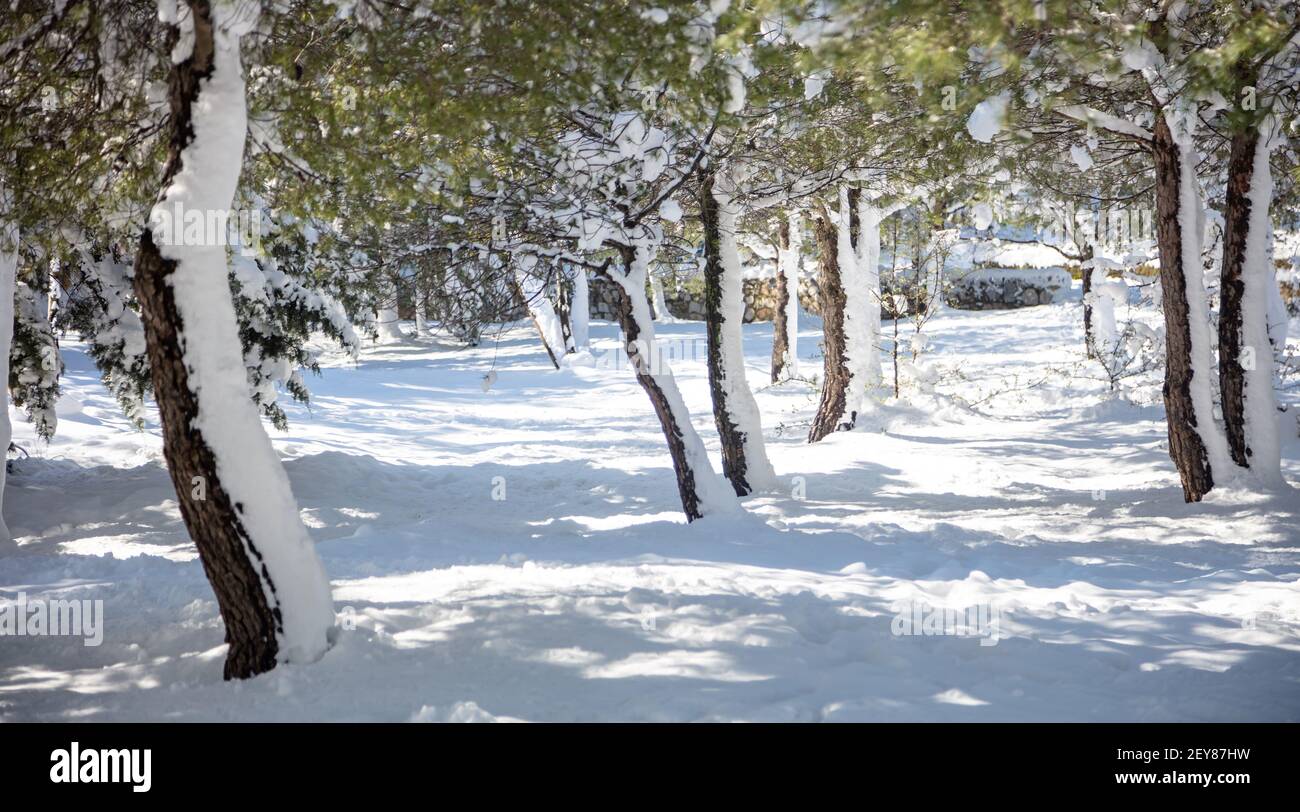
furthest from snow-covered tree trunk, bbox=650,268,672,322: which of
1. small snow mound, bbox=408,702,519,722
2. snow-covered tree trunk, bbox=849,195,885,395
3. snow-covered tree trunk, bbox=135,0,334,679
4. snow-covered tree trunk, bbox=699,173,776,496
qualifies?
small snow mound, bbox=408,702,519,722

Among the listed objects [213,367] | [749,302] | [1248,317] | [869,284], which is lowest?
[213,367]

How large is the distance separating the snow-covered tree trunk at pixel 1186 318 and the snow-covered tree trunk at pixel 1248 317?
0.22 metres

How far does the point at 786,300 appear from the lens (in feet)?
71.7

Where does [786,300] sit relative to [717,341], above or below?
above

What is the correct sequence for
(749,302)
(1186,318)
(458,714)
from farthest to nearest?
(749,302) → (1186,318) → (458,714)

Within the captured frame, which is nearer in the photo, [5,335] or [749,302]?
[5,335]

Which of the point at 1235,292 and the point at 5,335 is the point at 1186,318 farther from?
the point at 5,335

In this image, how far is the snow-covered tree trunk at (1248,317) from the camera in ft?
28.1

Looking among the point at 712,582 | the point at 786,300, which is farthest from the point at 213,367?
the point at 786,300

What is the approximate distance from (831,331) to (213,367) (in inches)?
459

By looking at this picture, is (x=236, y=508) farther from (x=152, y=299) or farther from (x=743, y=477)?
(x=743, y=477)

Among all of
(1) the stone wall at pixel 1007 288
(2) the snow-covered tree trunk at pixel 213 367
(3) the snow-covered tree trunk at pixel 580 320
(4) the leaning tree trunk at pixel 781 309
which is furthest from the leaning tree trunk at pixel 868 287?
(1) the stone wall at pixel 1007 288

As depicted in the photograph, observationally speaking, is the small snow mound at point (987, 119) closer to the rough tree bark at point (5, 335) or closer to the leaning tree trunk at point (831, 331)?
the rough tree bark at point (5, 335)

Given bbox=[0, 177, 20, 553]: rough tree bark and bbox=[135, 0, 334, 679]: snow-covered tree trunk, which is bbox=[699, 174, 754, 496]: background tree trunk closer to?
bbox=[135, 0, 334, 679]: snow-covered tree trunk
